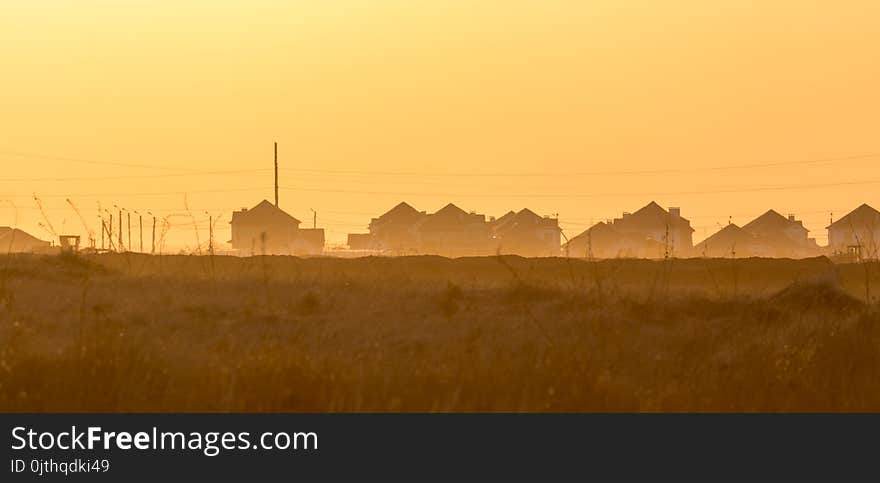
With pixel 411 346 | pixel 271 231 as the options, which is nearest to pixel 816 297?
pixel 411 346

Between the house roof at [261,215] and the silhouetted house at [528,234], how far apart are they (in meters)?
17.3

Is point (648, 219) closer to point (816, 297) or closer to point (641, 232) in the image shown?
point (641, 232)

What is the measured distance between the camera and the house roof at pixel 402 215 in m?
113

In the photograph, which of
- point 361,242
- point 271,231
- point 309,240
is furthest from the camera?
point 361,242

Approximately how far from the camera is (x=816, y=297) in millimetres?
19641

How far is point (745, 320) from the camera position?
17.7 metres

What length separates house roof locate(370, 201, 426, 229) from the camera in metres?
113

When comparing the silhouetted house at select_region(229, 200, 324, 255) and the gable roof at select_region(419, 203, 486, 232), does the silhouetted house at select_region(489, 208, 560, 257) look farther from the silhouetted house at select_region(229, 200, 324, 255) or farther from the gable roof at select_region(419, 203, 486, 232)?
the silhouetted house at select_region(229, 200, 324, 255)

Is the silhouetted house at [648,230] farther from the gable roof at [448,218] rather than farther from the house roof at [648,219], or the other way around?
the gable roof at [448,218]

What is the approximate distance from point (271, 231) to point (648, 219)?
33.1 metres

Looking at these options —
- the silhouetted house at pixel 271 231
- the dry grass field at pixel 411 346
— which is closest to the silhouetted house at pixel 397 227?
the silhouetted house at pixel 271 231
